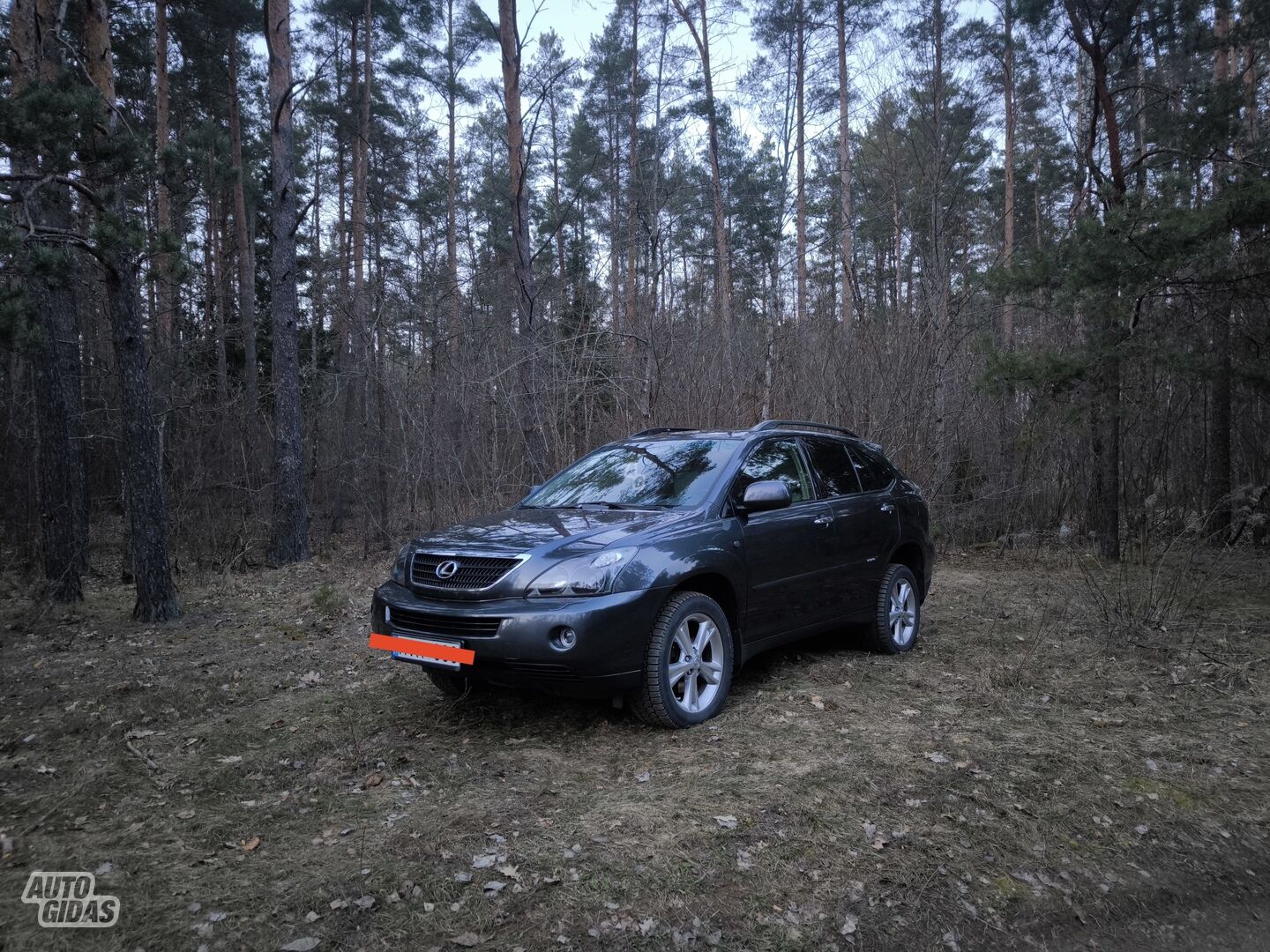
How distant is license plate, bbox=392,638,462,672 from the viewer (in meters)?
4.14

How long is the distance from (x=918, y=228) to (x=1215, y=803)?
36.9 feet

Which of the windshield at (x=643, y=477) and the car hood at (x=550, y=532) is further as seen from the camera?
the windshield at (x=643, y=477)

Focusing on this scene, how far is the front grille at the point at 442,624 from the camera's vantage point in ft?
13.3

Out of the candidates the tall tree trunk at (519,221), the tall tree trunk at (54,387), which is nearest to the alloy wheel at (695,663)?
the tall tree trunk at (519,221)

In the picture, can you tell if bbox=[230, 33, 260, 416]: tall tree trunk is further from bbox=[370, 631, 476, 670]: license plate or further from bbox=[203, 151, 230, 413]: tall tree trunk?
bbox=[370, 631, 476, 670]: license plate

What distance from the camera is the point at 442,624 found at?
425 cm

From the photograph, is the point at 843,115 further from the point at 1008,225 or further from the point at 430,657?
the point at 430,657

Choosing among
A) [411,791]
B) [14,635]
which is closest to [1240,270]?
[411,791]

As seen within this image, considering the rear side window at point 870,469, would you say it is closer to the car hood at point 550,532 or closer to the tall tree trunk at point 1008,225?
the car hood at point 550,532

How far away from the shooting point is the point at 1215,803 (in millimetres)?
3754

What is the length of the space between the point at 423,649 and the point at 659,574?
1.33 meters

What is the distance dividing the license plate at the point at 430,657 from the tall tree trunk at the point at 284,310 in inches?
349

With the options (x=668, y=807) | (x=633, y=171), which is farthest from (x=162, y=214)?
(x=668, y=807)

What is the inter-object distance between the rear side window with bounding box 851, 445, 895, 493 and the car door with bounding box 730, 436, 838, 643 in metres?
0.81
